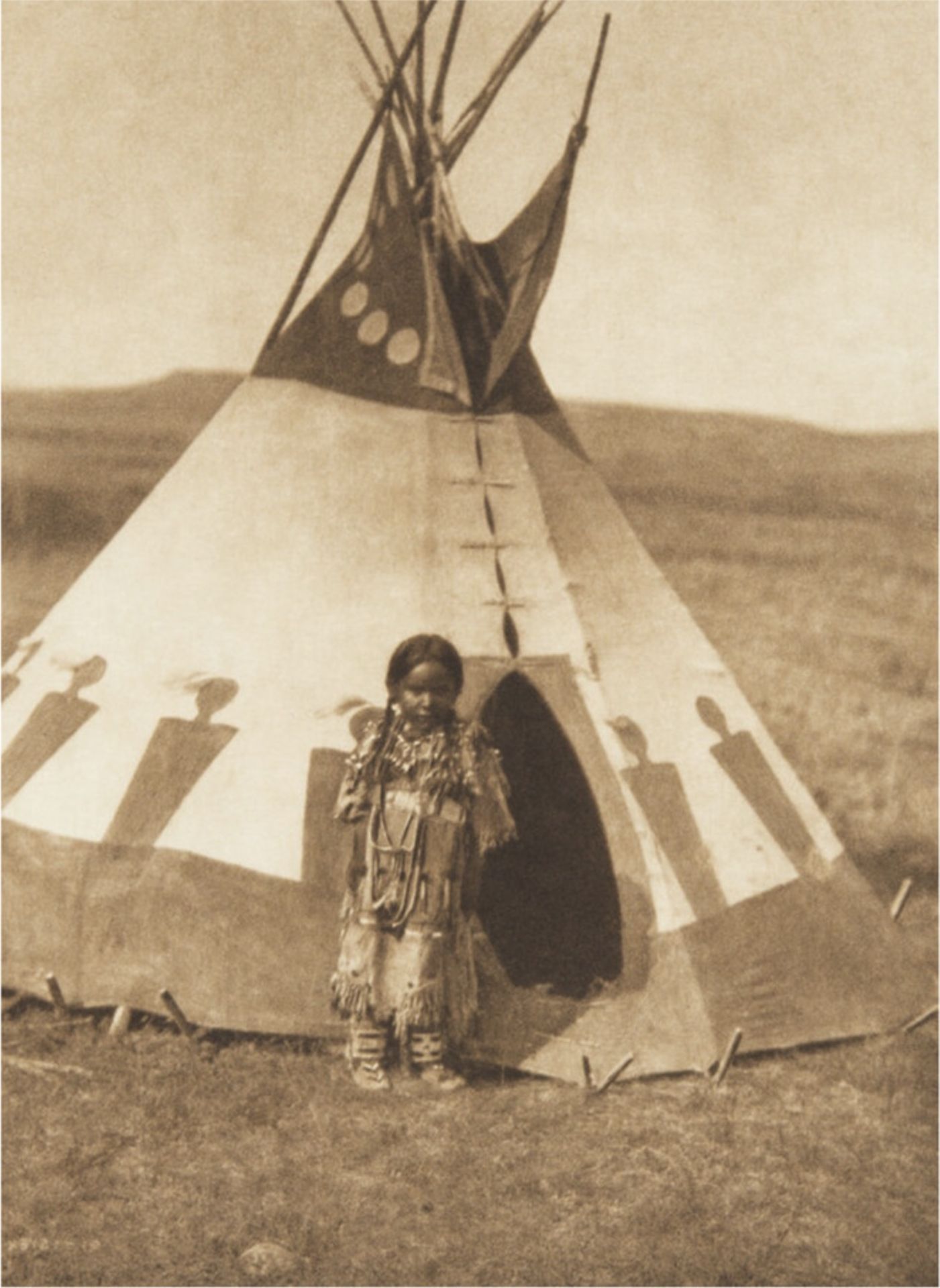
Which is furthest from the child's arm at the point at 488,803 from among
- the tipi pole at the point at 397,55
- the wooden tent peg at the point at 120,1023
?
the tipi pole at the point at 397,55

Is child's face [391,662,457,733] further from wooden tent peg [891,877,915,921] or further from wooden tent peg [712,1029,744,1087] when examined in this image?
wooden tent peg [891,877,915,921]

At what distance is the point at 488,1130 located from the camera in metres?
3.97

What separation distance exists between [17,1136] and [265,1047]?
0.69 m

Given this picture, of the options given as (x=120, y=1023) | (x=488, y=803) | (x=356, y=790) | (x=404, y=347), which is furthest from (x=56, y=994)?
(x=404, y=347)

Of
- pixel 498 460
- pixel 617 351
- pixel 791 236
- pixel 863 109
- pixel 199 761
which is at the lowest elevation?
pixel 199 761

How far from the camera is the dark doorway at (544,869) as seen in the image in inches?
184

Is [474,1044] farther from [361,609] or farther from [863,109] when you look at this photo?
[863,109]

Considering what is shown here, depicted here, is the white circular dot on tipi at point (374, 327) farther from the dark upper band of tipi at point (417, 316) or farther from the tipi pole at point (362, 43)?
the tipi pole at point (362, 43)

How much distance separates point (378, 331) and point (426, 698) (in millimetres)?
1243

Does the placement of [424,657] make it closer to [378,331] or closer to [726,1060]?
[378,331]

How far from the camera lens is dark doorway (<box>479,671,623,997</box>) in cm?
468

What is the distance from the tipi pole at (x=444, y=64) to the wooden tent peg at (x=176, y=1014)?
106 inches

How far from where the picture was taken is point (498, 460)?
456 cm

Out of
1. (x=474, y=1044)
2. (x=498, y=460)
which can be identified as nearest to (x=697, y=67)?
(x=498, y=460)
